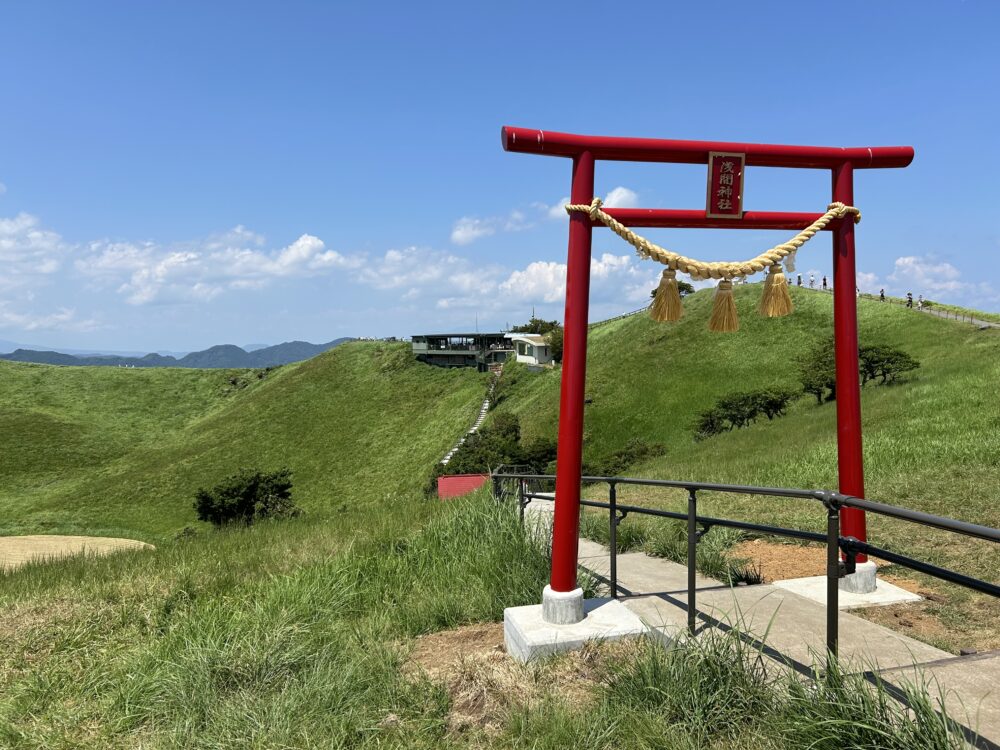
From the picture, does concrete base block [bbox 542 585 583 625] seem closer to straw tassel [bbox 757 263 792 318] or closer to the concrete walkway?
the concrete walkway

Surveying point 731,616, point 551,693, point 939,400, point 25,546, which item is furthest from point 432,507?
point 939,400

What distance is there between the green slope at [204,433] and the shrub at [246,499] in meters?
4.33

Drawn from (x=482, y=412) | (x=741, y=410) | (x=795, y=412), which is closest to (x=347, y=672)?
(x=795, y=412)

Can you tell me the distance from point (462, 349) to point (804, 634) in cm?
6616

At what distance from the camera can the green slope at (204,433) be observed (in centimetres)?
4316

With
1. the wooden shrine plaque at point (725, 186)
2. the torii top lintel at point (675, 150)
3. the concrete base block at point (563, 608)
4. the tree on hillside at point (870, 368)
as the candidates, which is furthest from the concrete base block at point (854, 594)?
the tree on hillside at point (870, 368)

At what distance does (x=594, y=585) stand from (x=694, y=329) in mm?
52405

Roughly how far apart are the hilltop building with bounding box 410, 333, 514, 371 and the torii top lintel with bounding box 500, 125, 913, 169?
62058 millimetres

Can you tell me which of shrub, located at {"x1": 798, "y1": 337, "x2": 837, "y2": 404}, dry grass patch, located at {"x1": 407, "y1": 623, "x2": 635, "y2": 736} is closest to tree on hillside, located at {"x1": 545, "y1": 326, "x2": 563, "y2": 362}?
shrub, located at {"x1": 798, "y1": 337, "x2": 837, "y2": 404}

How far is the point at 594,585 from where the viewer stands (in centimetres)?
549

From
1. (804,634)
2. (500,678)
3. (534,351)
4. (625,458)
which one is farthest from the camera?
(534,351)

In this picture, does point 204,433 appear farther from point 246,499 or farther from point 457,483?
point 457,483

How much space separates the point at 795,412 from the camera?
33.4 meters

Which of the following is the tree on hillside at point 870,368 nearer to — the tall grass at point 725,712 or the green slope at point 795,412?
the green slope at point 795,412
